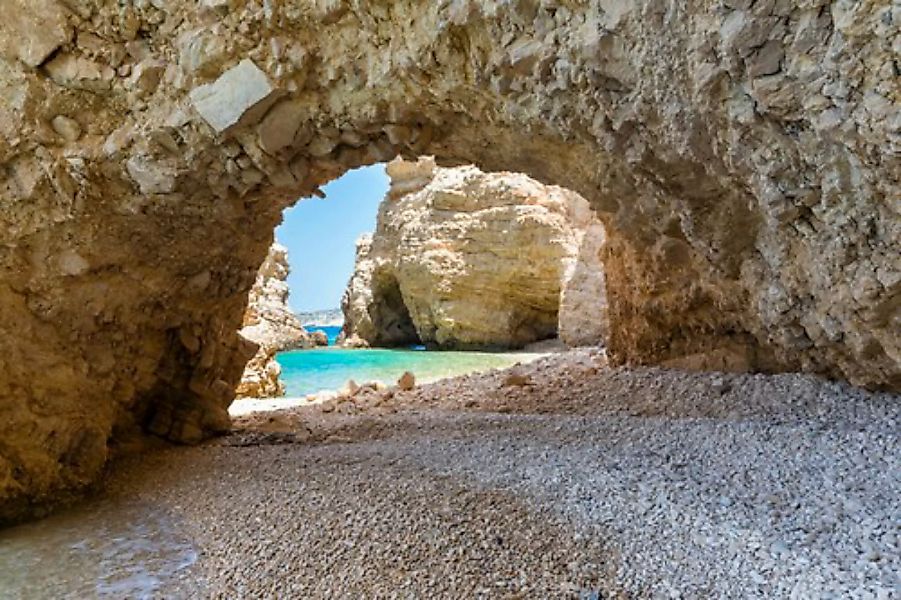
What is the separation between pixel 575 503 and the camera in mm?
2990

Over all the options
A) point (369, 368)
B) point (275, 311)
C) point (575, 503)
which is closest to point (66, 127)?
point (575, 503)

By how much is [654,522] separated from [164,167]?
354 cm

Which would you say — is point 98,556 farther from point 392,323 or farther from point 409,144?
point 392,323

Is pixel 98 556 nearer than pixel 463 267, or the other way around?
pixel 98 556

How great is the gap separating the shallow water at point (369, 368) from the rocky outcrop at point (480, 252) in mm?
3406

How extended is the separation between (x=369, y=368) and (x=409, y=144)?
40.8 feet

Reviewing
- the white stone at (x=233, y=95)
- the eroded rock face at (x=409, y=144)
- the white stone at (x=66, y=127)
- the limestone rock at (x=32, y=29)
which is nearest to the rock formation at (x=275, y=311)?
the eroded rock face at (x=409, y=144)

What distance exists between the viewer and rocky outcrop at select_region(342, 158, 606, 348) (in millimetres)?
19625

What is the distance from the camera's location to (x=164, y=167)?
3924 millimetres

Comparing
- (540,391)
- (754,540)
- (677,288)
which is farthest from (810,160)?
(540,391)

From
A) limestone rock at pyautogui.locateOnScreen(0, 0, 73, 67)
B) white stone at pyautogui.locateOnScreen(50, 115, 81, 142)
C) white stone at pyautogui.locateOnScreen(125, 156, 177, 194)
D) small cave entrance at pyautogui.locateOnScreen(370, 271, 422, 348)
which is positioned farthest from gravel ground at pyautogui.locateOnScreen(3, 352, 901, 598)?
small cave entrance at pyautogui.locateOnScreen(370, 271, 422, 348)

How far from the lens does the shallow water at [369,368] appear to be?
13.3 meters

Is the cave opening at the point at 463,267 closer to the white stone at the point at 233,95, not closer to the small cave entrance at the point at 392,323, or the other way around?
the small cave entrance at the point at 392,323

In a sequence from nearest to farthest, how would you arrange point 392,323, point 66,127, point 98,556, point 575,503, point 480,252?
point 575,503 → point 98,556 → point 66,127 → point 480,252 → point 392,323
